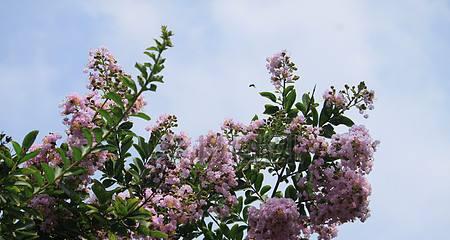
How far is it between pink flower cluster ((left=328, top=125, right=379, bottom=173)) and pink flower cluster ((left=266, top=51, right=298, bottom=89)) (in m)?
0.80

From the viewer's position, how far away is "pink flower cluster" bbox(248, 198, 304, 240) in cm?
379

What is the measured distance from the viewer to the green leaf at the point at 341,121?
4.62 meters

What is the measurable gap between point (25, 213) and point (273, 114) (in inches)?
77.5

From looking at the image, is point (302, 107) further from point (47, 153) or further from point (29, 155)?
point (29, 155)

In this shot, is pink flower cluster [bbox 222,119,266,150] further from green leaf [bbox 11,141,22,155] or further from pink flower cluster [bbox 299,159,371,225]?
green leaf [bbox 11,141,22,155]

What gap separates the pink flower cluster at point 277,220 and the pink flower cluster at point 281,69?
1.15 m

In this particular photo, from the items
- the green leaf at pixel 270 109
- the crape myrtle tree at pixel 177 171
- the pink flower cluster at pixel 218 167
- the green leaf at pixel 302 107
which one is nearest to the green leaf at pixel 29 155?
the crape myrtle tree at pixel 177 171

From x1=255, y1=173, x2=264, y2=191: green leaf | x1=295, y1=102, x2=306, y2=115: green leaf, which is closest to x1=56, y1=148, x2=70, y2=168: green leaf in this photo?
x1=255, y1=173, x2=264, y2=191: green leaf

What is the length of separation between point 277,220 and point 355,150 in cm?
69

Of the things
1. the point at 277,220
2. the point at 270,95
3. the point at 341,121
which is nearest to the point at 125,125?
the point at 277,220

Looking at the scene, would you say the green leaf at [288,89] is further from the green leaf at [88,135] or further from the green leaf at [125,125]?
the green leaf at [88,135]

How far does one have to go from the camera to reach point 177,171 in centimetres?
411

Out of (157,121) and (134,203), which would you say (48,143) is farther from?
(157,121)

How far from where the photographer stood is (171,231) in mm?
3859
